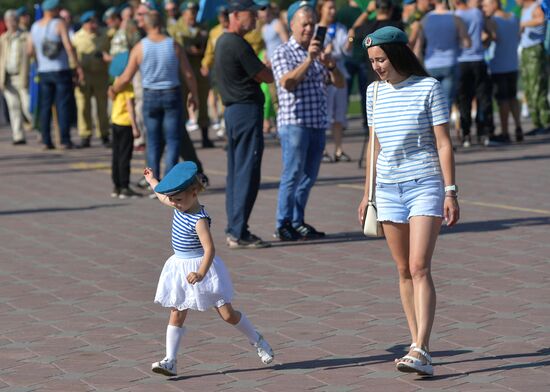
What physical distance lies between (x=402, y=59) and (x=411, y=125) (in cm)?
31

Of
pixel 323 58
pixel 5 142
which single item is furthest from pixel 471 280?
pixel 5 142

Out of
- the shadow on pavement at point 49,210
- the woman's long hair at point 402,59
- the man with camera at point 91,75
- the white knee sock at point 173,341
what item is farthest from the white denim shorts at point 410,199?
the man with camera at point 91,75

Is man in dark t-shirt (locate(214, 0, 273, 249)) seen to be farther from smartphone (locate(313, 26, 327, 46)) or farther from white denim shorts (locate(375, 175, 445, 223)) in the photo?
white denim shorts (locate(375, 175, 445, 223))

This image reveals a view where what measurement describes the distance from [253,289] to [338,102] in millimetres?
8139

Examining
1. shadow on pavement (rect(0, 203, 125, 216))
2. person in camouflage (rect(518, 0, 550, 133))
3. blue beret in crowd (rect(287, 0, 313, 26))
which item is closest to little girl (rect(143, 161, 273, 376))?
blue beret in crowd (rect(287, 0, 313, 26))

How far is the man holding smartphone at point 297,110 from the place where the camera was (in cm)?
1093

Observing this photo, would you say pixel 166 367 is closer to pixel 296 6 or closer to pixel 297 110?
pixel 297 110

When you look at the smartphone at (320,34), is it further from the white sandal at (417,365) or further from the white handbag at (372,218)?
the white sandal at (417,365)

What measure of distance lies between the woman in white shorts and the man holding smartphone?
424 cm

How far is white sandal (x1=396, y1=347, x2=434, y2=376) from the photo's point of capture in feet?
20.9

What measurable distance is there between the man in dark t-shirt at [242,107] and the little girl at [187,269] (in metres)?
3.92

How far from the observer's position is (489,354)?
686 cm

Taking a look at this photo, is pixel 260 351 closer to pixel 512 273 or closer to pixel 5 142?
pixel 512 273

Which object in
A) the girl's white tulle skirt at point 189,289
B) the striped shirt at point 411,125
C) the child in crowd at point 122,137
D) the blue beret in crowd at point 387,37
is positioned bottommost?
the child in crowd at point 122,137
